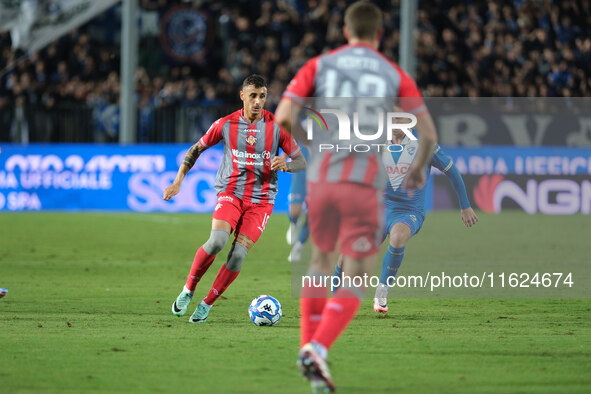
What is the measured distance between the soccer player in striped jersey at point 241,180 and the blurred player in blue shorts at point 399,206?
3.49 ft

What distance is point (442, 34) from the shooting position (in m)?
23.7

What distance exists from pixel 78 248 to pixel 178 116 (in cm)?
744

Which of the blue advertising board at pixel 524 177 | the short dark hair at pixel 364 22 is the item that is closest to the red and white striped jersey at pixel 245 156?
the short dark hair at pixel 364 22

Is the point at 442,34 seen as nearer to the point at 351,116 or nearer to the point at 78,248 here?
the point at 78,248

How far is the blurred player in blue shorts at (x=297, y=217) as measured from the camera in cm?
1349

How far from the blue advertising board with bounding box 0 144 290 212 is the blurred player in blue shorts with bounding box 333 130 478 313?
1181cm

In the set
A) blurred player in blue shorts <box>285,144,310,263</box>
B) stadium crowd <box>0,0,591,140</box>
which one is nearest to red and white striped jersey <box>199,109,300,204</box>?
blurred player in blue shorts <box>285,144,310,263</box>

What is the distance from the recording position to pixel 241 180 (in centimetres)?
823

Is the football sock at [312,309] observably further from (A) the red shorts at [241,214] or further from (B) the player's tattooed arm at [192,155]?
(B) the player's tattooed arm at [192,155]

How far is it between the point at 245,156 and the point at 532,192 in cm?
1351

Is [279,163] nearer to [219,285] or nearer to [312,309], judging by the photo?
[219,285]

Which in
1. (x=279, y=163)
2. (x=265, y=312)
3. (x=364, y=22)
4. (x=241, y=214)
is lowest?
(x=265, y=312)

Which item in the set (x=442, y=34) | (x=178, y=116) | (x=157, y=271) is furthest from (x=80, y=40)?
(x=157, y=271)

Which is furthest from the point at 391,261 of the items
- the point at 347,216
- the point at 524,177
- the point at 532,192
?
the point at 532,192
